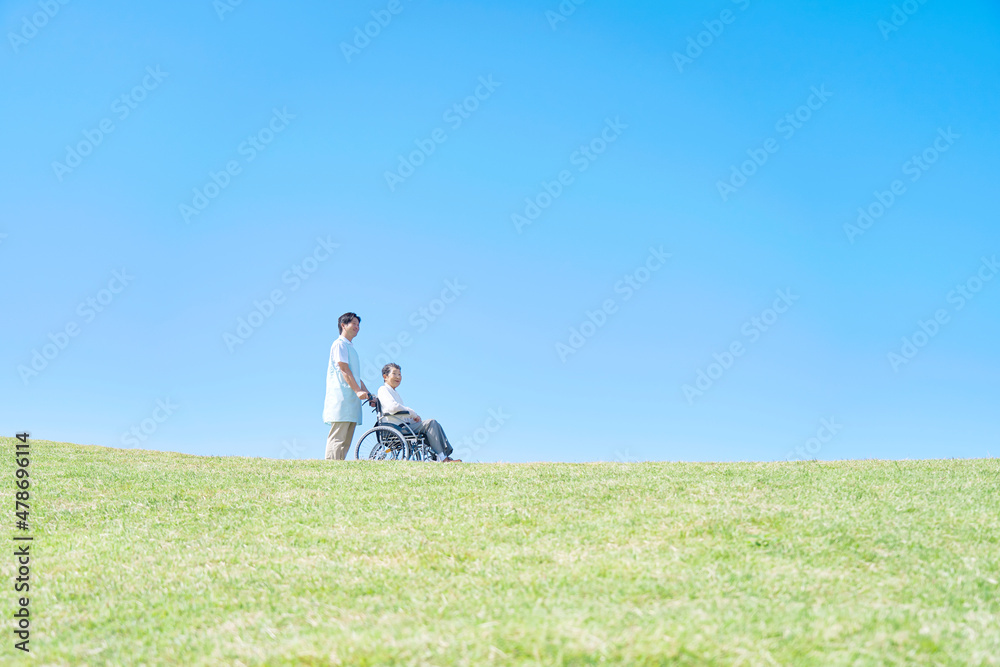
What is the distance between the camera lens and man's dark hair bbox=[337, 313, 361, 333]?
1290cm

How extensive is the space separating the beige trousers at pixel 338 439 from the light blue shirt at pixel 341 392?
0.14m

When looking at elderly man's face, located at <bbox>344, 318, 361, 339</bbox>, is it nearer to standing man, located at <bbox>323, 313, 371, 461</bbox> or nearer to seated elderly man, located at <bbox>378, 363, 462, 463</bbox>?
standing man, located at <bbox>323, 313, 371, 461</bbox>

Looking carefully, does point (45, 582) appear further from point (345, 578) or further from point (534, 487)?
point (534, 487)

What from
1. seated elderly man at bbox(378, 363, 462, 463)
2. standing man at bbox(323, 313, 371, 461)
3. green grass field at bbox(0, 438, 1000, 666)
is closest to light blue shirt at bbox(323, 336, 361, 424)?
standing man at bbox(323, 313, 371, 461)

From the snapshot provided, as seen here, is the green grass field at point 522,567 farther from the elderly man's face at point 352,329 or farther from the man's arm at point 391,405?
the elderly man's face at point 352,329

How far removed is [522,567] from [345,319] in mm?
7518

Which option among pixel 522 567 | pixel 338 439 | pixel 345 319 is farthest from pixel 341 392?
pixel 522 567

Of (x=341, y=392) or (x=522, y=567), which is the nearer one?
(x=522, y=567)

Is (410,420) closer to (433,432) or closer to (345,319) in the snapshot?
(433,432)

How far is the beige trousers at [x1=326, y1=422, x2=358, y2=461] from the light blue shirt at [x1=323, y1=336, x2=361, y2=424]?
0.46 ft

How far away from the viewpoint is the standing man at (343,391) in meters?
12.7

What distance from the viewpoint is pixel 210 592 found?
5.97 meters

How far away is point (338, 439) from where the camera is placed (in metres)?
12.9

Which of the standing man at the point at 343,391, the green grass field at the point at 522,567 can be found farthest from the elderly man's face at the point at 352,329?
the green grass field at the point at 522,567
